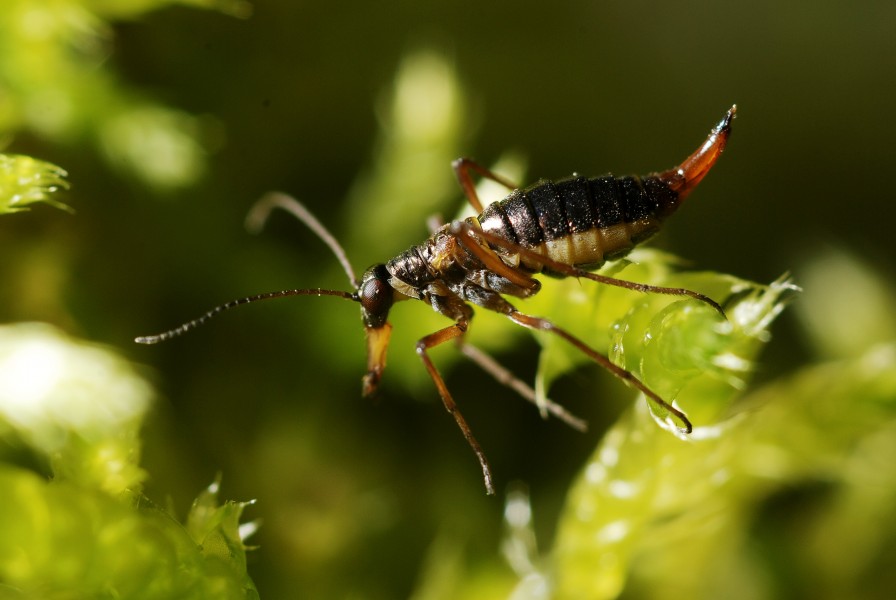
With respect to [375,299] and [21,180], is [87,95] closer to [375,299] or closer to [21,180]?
[21,180]

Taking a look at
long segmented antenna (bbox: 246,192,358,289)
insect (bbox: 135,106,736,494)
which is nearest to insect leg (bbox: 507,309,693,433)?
insect (bbox: 135,106,736,494)

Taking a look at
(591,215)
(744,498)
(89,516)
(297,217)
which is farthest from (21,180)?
(744,498)

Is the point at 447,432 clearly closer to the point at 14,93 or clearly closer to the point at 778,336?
the point at 778,336

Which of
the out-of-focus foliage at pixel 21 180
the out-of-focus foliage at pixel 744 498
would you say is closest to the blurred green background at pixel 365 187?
the out-of-focus foliage at pixel 21 180

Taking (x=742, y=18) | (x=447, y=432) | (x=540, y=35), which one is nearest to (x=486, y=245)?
(x=447, y=432)

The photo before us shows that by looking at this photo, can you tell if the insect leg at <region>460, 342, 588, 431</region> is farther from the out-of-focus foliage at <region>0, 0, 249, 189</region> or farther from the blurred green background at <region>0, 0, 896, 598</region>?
the out-of-focus foliage at <region>0, 0, 249, 189</region>
